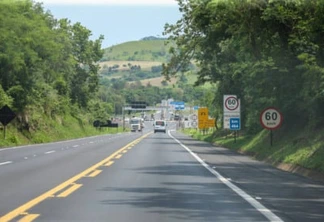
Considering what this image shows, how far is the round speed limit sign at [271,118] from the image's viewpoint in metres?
31.8

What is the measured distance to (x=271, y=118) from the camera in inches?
1254

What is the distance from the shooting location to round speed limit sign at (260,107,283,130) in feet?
104

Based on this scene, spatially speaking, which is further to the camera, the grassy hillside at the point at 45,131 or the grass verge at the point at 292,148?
the grassy hillside at the point at 45,131

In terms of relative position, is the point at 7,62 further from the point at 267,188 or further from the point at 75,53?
the point at 75,53

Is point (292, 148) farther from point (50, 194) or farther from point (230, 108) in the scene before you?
point (50, 194)

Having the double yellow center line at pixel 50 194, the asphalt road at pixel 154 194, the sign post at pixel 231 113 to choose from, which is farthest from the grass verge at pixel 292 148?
the double yellow center line at pixel 50 194

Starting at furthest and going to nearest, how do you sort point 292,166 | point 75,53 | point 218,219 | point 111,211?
point 75,53 → point 292,166 → point 111,211 → point 218,219

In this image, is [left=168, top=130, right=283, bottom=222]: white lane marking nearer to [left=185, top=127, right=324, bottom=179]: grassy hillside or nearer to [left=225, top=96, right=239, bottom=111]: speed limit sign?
[left=185, top=127, right=324, bottom=179]: grassy hillside

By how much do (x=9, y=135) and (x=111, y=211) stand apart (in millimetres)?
41623

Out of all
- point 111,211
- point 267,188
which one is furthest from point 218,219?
point 267,188

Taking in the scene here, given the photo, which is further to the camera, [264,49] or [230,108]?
[230,108]

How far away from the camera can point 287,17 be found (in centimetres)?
1834

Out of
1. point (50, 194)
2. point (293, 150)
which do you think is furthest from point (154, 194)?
point (293, 150)

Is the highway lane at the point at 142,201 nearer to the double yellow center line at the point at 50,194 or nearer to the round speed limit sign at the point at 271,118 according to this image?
the double yellow center line at the point at 50,194
